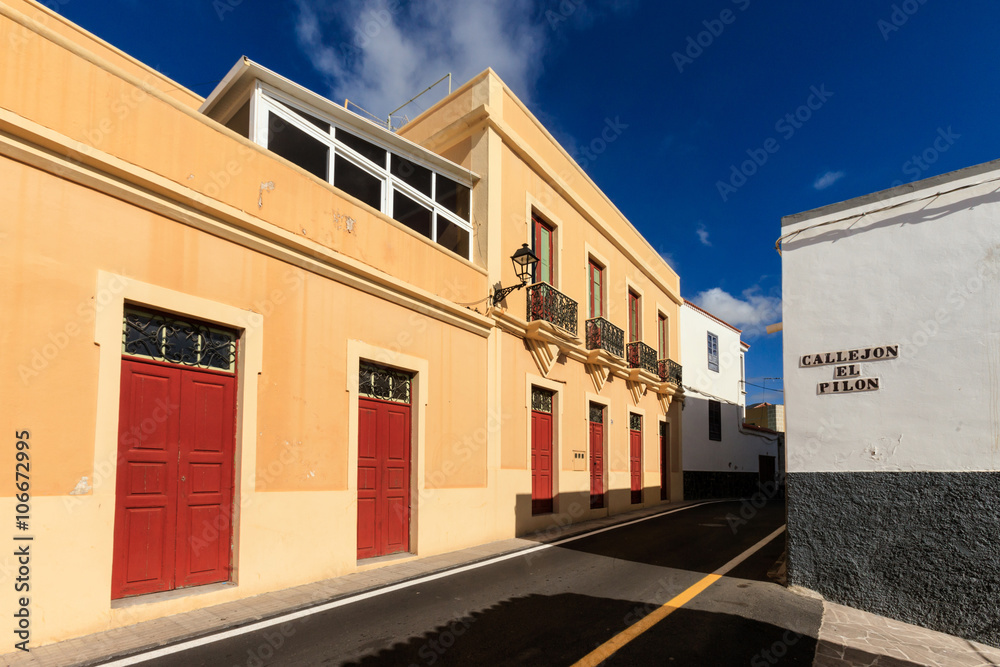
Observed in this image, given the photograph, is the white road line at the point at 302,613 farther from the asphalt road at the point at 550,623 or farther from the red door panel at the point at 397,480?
the red door panel at the point at 397,480

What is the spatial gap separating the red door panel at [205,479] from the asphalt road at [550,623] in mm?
1431

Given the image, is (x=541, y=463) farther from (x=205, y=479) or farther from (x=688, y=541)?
(x=205, y=479)

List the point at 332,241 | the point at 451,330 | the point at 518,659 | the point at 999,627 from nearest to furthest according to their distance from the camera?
the point at 518,659
the point at 999,627
the point at 332,241
the point at 451,330

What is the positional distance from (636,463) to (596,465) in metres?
3.34

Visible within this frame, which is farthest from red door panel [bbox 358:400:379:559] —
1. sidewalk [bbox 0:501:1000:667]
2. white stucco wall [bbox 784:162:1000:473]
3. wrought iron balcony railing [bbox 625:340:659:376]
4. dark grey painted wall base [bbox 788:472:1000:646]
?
Answer: wrought iron balcony railing [bbox 625:340:659:376]

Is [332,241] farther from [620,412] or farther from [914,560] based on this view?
[620,412]

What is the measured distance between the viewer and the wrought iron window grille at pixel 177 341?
20.9ft

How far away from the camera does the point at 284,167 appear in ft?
27.0

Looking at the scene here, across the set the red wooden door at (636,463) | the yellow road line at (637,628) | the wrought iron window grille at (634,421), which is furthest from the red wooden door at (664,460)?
the yellow road line at (637,628)

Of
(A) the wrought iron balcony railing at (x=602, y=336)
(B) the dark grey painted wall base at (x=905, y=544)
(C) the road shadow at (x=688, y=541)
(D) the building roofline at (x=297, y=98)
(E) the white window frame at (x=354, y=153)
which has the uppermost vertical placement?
(D) the building roofline at (x=297, y=98)

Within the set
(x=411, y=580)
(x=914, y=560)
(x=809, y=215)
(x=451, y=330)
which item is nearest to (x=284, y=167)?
(x=451, y=330)

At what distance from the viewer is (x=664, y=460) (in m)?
22.2

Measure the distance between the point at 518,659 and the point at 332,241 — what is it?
598 cm

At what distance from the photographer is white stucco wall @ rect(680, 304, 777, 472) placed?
80.9 ft
